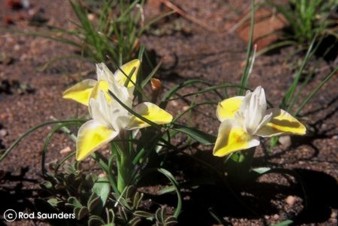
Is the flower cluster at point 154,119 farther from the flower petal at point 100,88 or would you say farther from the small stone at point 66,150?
the small stone at point 66,150

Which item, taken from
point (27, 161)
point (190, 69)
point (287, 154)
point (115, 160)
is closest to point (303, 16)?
point (190, 69)

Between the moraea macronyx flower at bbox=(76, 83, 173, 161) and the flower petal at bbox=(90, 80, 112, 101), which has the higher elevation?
the flower petal at bbox=(90, 80, 112, 101)

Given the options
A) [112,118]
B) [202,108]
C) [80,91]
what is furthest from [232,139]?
[202,108]

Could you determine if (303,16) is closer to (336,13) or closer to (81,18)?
(336,13)

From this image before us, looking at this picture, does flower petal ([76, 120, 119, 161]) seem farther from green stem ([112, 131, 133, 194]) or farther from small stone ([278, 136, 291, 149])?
small stone ([278, 136, 291, 149])

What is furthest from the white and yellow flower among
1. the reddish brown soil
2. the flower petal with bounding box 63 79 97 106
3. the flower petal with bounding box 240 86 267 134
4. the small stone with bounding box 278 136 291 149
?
the small stone with bounding box 278 136 291 149

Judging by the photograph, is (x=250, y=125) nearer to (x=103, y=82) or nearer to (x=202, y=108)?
(x=103, y=82)
